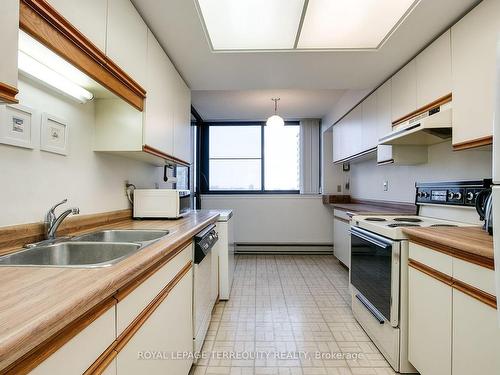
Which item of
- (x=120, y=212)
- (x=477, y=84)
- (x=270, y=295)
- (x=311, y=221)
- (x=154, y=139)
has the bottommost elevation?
(x=270, y=295)

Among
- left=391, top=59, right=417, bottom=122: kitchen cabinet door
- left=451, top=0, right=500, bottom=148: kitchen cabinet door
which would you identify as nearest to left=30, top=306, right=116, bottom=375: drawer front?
left=451, top=0, right=500, bottom=148: kitchen cabinet door

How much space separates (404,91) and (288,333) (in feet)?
7.07

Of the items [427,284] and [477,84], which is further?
[477,84]

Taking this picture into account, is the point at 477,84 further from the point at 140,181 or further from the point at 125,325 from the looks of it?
the point at 140,181

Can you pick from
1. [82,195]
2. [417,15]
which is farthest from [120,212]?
[417,15]

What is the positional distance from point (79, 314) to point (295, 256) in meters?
4.26

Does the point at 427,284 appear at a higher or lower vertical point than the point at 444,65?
lower

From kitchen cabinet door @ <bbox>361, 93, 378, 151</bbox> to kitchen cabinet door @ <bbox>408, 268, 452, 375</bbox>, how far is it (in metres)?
1.68

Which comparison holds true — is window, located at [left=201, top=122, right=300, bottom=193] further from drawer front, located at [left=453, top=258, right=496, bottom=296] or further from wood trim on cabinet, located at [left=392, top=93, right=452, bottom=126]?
drawer front, located at [left=453, top=258, right=496, bottom=296]

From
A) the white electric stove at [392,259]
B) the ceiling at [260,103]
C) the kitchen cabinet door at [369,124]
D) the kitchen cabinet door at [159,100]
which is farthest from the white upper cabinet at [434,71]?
the kitchen cabinet door at [159,100]

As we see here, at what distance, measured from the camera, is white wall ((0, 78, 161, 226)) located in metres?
1.16

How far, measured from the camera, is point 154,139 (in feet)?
6.40

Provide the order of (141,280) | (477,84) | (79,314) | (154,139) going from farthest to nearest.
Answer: (154,139) < (477,84) < (141,280) < (79,314)

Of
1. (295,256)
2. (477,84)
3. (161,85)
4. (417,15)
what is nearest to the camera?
(477,84)
